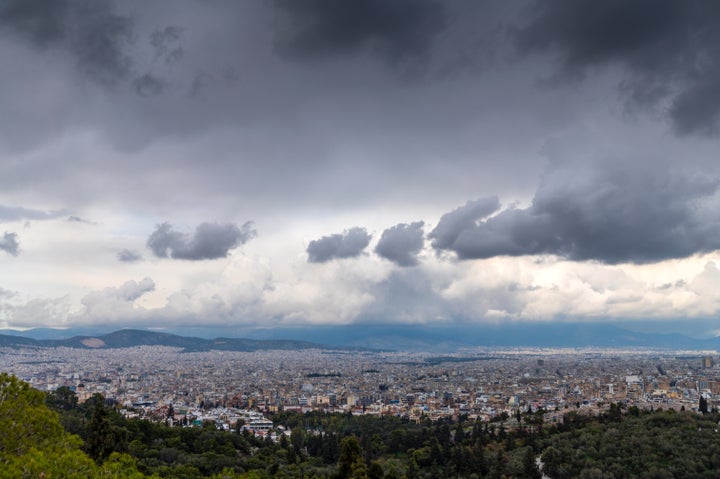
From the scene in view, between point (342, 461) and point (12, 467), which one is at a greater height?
point (12, 467)

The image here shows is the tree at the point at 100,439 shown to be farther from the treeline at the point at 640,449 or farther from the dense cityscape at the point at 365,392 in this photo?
the dense cityscape at the point at 365,392

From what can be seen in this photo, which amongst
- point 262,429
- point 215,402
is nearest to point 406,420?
point 262,429

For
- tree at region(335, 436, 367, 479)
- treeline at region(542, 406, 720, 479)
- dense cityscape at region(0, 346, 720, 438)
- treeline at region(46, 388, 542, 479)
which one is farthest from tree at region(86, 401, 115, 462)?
dense cityscape at region(0, 346, 720, 438)

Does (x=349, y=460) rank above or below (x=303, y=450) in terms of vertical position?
above

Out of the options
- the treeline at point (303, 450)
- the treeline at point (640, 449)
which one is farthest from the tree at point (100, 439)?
the treeline at point (640, 449)

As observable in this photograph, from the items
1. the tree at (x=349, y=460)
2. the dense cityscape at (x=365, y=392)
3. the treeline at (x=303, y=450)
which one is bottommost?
the dense cityscape at (x=365, y=392)

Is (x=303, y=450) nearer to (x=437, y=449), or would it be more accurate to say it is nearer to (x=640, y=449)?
(x=437, y=449)

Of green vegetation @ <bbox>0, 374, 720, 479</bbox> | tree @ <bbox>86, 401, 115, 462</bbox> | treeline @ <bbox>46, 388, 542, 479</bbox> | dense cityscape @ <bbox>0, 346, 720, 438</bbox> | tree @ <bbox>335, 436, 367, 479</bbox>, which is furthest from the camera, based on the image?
dense cityscape @ <bbox>0, 346, 720, 438</bbox>

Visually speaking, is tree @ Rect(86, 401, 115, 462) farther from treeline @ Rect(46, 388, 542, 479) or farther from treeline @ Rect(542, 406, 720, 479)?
treeline @ Rect(542, 406, 720, 479)

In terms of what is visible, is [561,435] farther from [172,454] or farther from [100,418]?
[100,418]

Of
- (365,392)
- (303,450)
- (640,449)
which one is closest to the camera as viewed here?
(640,449)

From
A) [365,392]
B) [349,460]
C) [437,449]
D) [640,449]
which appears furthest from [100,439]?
[365,392]
